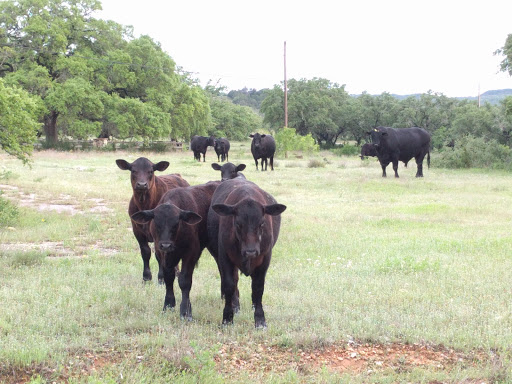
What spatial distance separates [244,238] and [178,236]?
112cm

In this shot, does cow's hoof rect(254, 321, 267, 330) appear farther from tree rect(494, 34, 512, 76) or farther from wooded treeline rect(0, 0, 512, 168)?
wooded treeline rect(0, 0, 512, 168)

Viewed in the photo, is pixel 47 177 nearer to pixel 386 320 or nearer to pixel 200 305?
pixel 200 305

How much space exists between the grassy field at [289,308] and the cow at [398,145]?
35.9 feet

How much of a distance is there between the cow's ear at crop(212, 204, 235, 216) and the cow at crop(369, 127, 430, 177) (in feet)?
60.4

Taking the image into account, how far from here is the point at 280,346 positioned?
516 cm

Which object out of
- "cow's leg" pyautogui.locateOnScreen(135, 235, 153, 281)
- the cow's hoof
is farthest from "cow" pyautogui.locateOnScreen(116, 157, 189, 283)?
the cow's hoof

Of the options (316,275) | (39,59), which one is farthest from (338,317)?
(39,59)

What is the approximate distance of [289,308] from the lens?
628 centimetres

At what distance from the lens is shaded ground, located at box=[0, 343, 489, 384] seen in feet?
14.6

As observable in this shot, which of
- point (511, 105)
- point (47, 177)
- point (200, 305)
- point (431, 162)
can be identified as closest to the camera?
point (200, 305)

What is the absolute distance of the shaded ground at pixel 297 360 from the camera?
14.6ft

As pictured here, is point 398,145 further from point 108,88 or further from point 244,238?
point 108,88

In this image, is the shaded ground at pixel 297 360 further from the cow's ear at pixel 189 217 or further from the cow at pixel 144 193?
the cow at pixel 144 193

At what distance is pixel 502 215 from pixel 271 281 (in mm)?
7970
